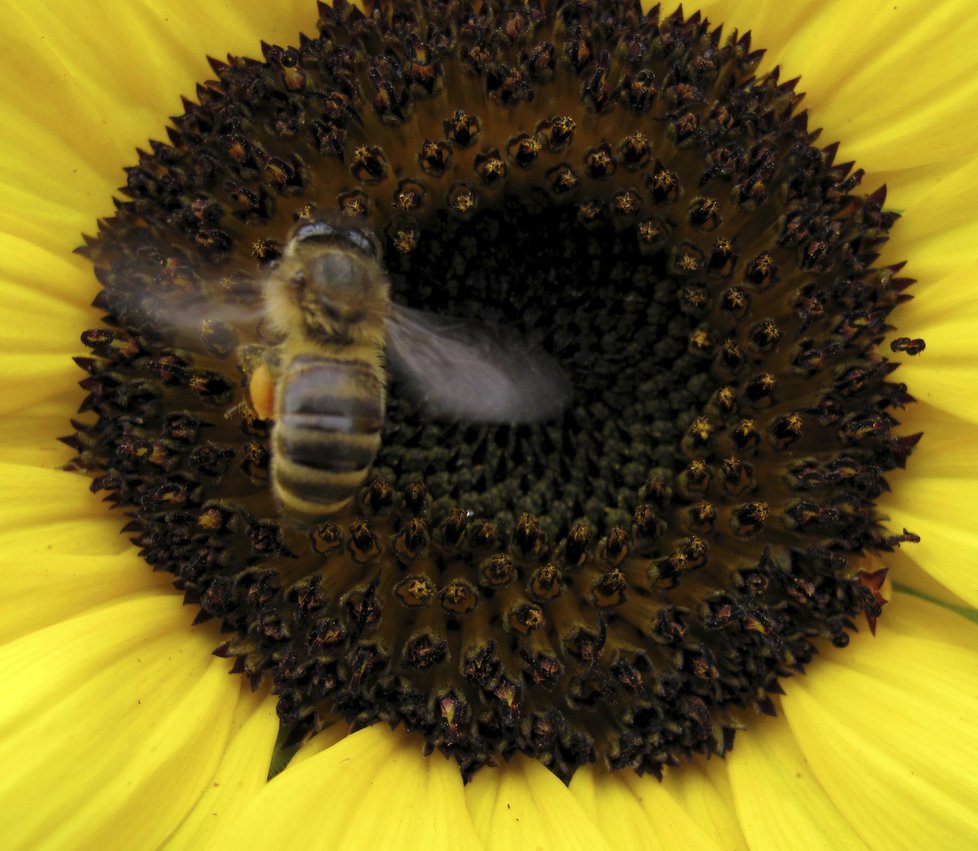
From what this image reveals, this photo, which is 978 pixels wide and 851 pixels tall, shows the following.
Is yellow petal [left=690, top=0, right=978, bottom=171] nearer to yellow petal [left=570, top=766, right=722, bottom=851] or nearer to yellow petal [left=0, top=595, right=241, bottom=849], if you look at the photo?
yellow petal [left=570, top=766, right=722, bottom=851]

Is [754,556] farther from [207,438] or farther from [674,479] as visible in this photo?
[207,438]

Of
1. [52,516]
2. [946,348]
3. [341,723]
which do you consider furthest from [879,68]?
[52,516]

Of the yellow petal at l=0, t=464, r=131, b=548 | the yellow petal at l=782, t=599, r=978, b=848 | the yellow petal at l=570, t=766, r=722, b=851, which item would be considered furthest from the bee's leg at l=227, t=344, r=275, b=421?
the yellow petal at l=782, t=599, r=978, b=848

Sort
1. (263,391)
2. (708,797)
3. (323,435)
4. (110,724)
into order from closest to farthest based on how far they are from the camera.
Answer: (323,435), (263,391), (110,724), (708,797)

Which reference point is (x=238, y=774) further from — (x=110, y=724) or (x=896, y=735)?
(x=896, y=735)

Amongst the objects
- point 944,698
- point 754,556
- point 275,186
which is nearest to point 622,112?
point 275,186
